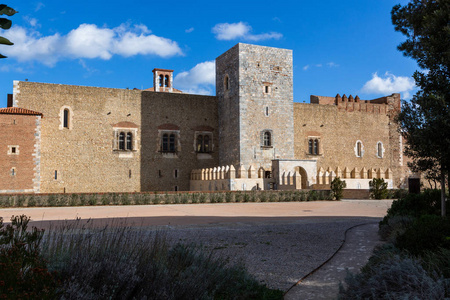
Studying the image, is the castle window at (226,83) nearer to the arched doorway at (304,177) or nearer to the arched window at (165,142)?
the arched window at (165,142)

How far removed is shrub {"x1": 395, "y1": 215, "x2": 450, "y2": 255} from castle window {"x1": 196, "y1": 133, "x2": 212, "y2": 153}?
23.8m

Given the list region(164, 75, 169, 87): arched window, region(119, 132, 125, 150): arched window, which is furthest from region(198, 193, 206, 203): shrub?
region(164, 75, 169, 87): arched window

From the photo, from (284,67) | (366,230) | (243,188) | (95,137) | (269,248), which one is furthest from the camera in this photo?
(284,67)

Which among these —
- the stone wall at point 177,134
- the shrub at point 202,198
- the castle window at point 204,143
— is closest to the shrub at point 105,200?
the shrub at point 202,198

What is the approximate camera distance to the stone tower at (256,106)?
2680cm

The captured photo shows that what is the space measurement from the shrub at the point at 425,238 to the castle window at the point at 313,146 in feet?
88.2

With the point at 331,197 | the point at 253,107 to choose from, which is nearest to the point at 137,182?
the point at 253,107

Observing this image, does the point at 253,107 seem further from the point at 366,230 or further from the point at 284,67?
the point at 366,230

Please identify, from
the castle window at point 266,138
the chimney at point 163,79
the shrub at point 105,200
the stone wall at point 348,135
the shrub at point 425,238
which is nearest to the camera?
the shrub at point 425,238

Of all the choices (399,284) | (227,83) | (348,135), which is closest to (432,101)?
(399,284)

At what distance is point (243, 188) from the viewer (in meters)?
24.1

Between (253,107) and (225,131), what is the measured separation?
9.64ft

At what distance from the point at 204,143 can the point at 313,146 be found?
30.4 feet

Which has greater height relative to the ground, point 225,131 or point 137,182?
point 225,131
